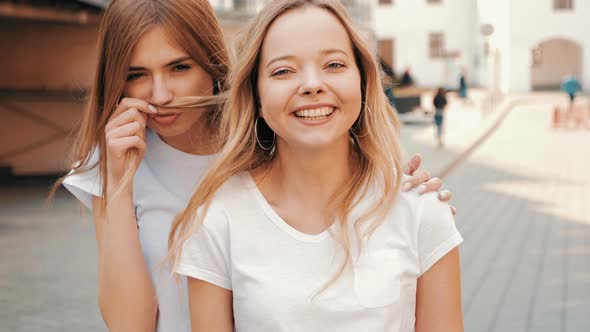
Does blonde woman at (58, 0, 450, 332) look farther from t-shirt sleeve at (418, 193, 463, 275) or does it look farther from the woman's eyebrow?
t-shirt sleeve at (418, 193, 463, 275)

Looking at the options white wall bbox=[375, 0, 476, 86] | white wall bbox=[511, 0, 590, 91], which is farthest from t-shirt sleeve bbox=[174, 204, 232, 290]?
white wall bbox=[375, 0, 476, 86]

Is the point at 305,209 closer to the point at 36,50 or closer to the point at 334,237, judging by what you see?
the point at 334,237

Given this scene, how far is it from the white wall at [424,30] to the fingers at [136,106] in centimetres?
4853

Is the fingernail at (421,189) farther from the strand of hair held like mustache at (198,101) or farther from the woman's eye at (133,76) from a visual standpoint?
the woman's eye at (133,76)

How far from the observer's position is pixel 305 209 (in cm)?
219

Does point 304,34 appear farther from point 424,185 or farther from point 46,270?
point 46,270

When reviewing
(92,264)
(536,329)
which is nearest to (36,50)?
(92,264)

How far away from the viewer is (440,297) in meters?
2.12

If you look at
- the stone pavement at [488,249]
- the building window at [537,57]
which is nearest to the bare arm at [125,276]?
the stone pavement at [488,249]

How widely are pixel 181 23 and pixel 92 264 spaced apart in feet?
22.8

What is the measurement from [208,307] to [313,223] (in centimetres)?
34

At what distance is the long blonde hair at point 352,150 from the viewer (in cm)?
212

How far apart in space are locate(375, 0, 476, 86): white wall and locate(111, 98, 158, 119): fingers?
48531mm

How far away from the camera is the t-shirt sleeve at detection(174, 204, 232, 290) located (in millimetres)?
2115
